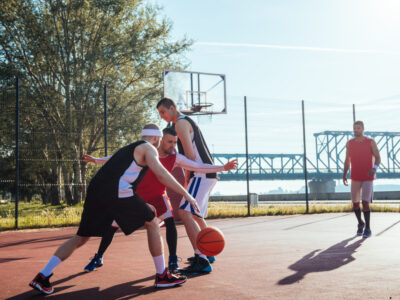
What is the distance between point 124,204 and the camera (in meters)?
3.82

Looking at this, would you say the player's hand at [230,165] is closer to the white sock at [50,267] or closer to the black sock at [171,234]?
the black sock at [171,234]

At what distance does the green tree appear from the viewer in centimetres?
2219

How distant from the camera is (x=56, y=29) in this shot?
75.9 ft

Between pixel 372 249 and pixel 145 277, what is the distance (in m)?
3.42

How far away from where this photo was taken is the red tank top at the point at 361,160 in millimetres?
8047

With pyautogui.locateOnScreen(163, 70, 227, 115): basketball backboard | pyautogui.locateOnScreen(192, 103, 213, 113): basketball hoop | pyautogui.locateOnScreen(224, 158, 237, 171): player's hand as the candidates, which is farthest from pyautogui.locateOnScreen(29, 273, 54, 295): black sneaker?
pyautogui.locateOnScreen(192, 103, 213, 113): basketball hoop

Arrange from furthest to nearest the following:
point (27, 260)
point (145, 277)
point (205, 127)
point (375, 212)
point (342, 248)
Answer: point (205, 127) → point (375, 212) → point (342, 248) → point (27, 260) → point (145, 277)

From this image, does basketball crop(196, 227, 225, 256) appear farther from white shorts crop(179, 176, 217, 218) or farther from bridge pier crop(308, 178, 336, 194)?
bridge pier crop(308, 178, 336, 194)

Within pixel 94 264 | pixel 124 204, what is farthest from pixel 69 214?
pixel 124 204

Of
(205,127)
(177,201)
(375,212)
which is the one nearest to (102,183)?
(177,201)

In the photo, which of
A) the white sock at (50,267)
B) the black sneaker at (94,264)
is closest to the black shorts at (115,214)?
Result: the white sock at (50,267)

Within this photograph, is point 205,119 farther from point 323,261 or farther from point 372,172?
point 323,261

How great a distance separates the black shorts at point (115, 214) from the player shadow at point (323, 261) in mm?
1414

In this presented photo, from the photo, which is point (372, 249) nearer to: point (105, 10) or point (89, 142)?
point (89, 142)
